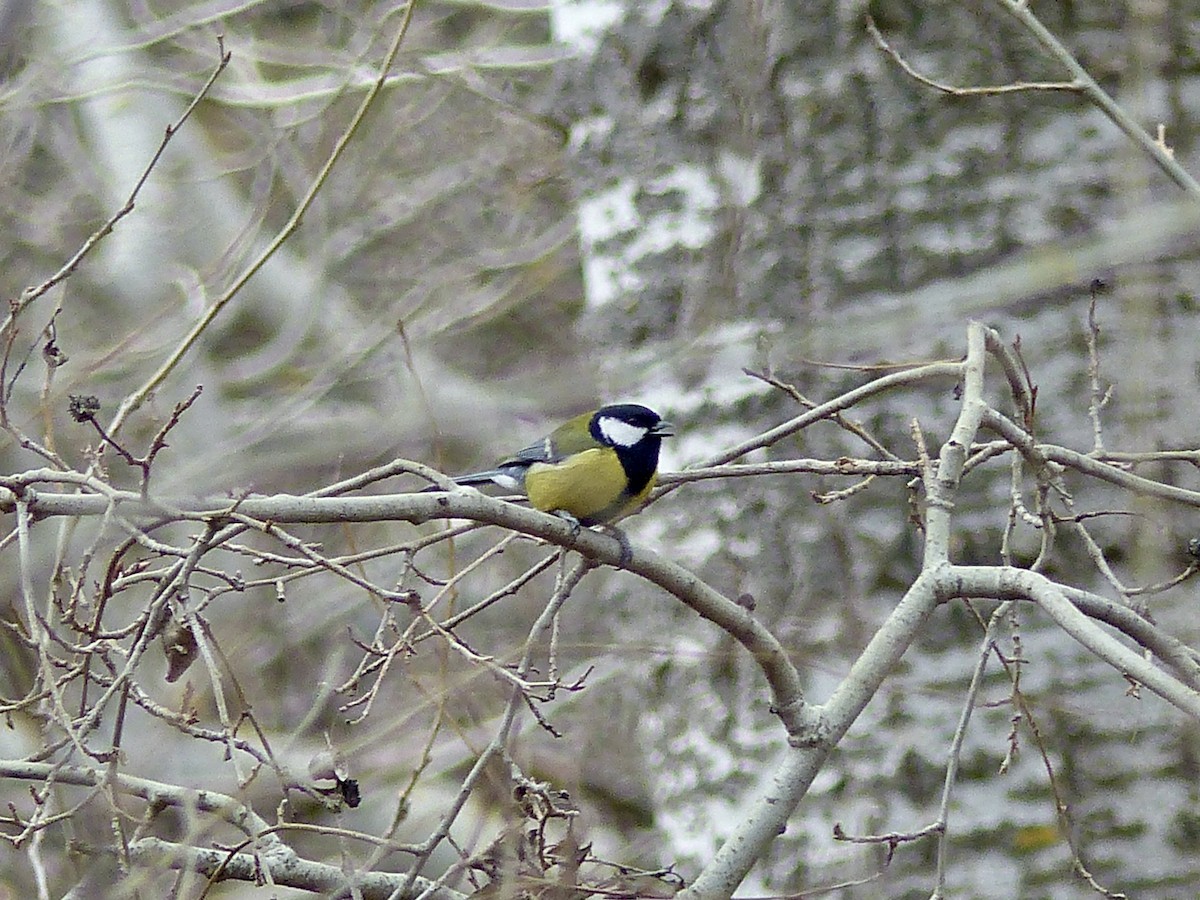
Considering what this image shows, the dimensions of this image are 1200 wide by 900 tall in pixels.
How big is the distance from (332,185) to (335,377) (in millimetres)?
2087

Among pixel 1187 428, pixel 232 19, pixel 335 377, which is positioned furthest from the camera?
pixel 232 19

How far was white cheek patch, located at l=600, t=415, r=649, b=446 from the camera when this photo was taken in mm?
2924

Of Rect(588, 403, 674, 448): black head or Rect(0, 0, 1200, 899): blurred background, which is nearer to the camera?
Rect(0, 0, 1200, 899): blurred background

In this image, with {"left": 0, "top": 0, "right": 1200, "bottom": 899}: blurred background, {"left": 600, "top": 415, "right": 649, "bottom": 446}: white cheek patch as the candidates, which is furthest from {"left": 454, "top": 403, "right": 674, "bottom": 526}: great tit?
{"left": 0, "top": 0, "right": 1200, "bottom": 899}: blurred background

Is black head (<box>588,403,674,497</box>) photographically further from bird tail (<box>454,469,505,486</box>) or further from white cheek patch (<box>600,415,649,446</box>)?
bird tail (<box>454,469,505,486</box>)

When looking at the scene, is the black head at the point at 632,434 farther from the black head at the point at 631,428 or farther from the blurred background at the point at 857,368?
the blurred background at the point at 857,368

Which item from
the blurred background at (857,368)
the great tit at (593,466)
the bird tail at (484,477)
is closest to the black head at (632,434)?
the great tit at (593,466)

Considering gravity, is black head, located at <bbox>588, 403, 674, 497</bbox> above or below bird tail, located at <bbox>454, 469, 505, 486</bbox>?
above

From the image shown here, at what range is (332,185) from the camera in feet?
23.9

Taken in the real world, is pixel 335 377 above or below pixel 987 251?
below

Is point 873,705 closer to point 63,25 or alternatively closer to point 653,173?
point 653,173

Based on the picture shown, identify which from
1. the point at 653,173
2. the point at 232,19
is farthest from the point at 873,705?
the point at 232,19

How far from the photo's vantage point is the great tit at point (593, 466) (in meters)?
2.79

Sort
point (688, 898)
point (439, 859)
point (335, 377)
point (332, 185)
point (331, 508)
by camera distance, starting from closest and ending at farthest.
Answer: point (331, 508) < point (688, 898) < point (439, 859) < point (335, 377) < point (332, 185)
